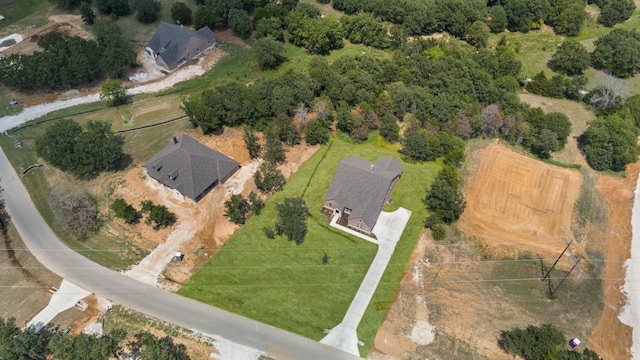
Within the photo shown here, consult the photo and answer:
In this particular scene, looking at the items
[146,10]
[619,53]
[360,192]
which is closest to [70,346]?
[360,192]

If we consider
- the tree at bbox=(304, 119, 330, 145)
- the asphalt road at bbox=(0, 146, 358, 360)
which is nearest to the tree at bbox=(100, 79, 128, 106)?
the asphalt road at bbox=(0, 146, 358, 360)

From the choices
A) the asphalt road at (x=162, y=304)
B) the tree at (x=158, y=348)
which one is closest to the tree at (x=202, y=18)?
the asphalt road at (x=162, y=304)

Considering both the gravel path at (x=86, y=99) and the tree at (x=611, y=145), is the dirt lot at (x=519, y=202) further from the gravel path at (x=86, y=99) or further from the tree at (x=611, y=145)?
the gravel path at (x=86, y=99)

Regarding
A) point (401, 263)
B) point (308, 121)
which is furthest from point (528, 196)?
point (308, 121)

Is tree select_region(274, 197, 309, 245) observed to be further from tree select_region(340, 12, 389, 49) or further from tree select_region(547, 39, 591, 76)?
tree select_region(547, 39, 591, 76)

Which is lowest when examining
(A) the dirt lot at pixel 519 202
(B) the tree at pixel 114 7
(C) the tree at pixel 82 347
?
(A) the dirt lot at pixel 519 202

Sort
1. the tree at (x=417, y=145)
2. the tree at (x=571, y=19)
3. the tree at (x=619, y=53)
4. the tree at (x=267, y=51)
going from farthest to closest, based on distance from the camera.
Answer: the tree at (x=571, y=19) → the tree at (x=619, y=53) → the tree at (x=267, y=51) → the tree at (x=417, y=145)
